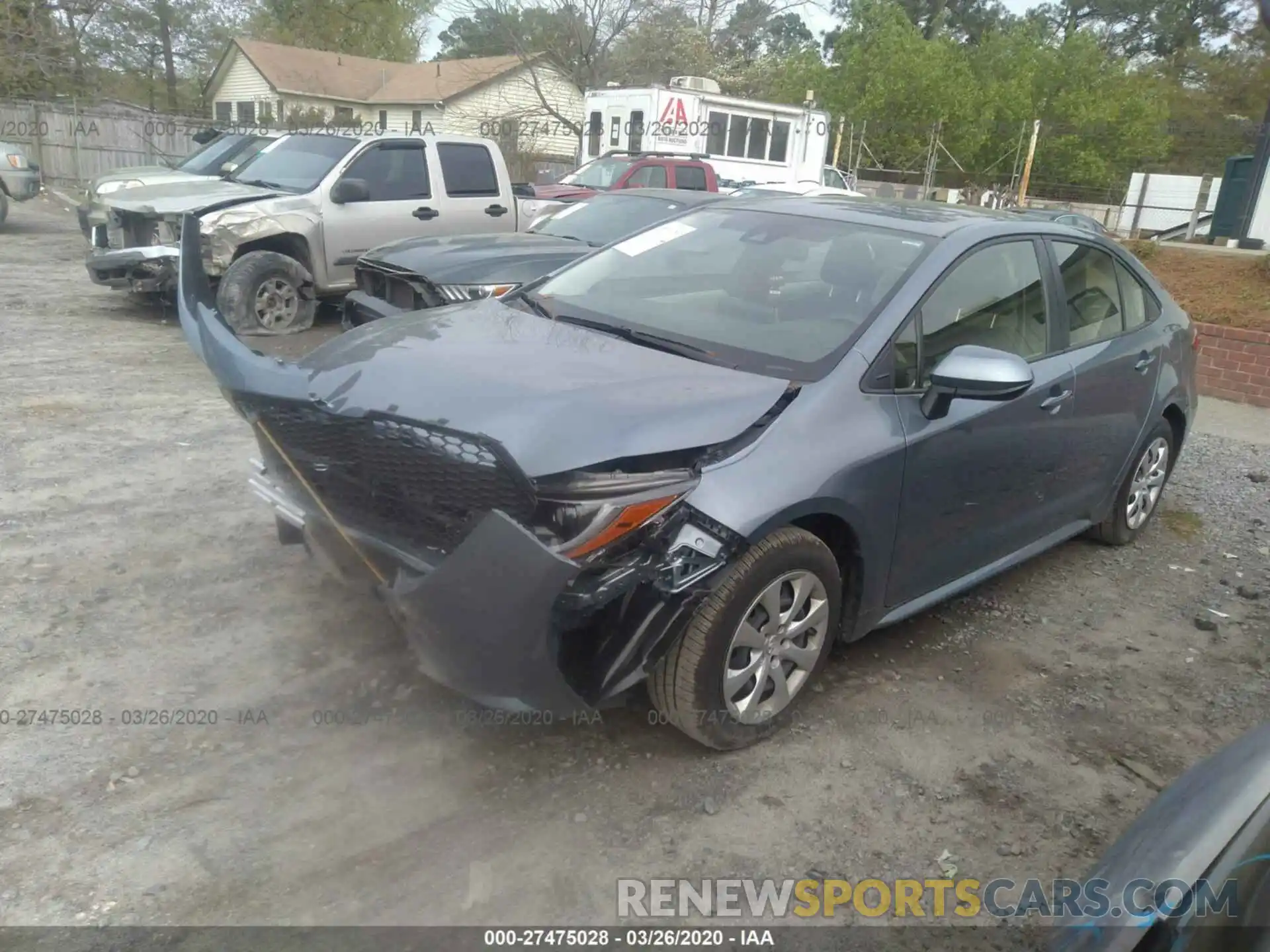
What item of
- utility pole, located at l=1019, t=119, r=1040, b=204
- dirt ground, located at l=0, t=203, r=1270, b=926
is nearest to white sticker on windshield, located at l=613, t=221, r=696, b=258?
dirt ground, located at l=0, t=203, r=1270, b=926

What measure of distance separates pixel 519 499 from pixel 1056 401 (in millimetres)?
2563

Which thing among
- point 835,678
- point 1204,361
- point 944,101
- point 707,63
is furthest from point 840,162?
point 835,678

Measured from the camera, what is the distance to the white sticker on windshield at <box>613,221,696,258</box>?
4371 mm

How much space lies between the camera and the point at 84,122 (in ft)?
75.2

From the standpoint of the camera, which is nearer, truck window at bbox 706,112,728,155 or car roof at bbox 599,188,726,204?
car roof at bbox 599,188,726,204

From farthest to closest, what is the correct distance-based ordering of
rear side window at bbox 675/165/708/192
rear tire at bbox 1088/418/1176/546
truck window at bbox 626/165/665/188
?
rear side window at bbox 675/165/708/192, truck window at bbox 626/165/665/188, rear tire at bbox 1088/418/1176/546

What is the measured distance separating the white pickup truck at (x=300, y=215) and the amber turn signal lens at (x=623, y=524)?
235 inches

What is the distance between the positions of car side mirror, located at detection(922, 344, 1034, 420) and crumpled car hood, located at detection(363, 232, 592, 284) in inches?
148

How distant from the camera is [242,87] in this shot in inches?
1522

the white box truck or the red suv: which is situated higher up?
the white box truck

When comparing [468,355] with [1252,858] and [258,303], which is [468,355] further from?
[258,303]

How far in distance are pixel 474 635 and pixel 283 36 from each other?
51137mm

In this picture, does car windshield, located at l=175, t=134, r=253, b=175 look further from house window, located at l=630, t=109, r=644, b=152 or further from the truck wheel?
house window, located at l=630, t=109, r=644, b=152

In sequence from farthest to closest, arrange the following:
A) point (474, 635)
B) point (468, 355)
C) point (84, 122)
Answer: point (84, 122), point (468, 355), point (474, 635)
